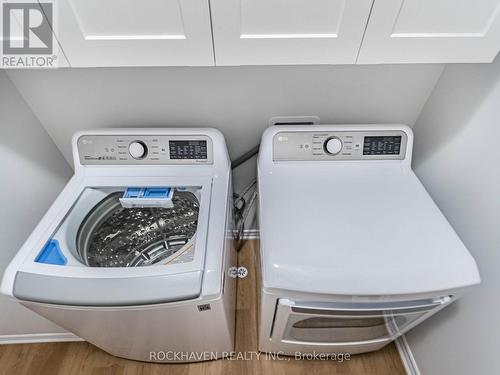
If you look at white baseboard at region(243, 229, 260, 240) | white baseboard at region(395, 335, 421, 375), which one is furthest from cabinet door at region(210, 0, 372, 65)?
white baseboard at region(395, 335, 421, 375)

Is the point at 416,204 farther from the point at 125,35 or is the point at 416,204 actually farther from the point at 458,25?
the point at 125,35

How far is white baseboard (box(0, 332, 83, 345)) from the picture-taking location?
1.64m

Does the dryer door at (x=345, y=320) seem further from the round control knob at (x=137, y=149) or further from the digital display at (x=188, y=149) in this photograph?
the round control knob at (x=137, y=149)

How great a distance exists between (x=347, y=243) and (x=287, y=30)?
688 mm

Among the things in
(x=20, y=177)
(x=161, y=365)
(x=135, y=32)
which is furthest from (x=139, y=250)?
(x=135, y=32)

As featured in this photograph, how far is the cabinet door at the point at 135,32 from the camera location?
30.3 inches

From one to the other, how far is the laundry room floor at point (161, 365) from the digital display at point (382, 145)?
3.65 feet

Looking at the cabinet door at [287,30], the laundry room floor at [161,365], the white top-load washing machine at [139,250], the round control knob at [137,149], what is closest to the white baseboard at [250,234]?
the laundry room floor at [161,365]

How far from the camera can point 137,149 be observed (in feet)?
4.14

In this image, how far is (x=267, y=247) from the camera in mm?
968

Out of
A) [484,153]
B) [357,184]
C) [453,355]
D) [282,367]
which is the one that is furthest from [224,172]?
[453,355]

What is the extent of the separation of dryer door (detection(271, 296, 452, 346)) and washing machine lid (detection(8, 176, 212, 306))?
15.3 inches

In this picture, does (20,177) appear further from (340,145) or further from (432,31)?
(432,31)

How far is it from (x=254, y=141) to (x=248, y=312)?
1037 mm
